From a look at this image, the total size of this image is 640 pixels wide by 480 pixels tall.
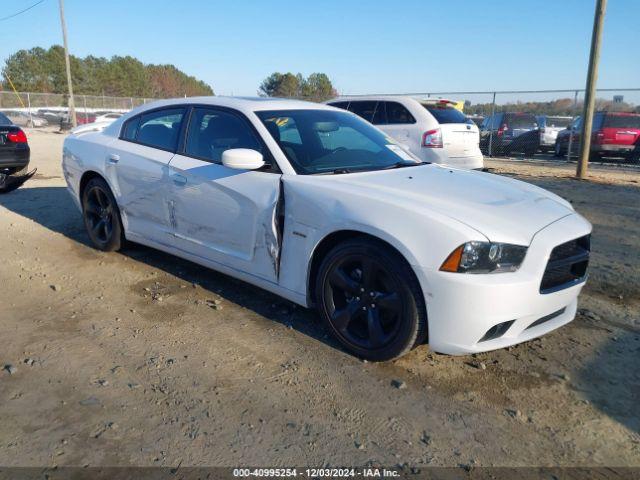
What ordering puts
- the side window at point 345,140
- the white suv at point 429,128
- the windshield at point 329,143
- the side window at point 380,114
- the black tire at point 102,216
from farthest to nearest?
the side window at point 380,114 → the white suv at point 429,128 → the black tire at point 102,216 → the side window at point 345,140 → the windshield at point 329,143

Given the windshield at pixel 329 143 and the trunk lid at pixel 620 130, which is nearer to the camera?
the windshield at pixel 329 143

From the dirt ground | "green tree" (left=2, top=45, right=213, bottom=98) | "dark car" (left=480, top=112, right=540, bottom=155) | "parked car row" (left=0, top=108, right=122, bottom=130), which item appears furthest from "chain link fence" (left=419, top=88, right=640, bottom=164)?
"green tree" (left=2, top=45, right=213, bottom=98)

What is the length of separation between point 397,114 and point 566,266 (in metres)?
7.21

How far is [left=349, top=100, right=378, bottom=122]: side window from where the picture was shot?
10.1 m

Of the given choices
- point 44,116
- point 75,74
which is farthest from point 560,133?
point 75,74

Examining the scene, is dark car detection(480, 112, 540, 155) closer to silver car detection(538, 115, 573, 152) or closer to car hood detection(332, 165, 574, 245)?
silver car detection(538, 115, 573, 152)

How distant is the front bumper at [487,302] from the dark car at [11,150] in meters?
7.67

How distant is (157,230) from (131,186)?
52cm

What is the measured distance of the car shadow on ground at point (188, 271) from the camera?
374 cm

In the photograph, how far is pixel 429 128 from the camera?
30.1ft

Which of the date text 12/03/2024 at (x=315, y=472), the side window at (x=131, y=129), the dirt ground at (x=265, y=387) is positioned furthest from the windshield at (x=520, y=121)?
the date text 12/03/2024 at (x=315, y=472)

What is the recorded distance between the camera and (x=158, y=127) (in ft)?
15.0

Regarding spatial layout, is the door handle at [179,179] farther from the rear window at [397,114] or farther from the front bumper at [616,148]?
the front bumper at [616,148]

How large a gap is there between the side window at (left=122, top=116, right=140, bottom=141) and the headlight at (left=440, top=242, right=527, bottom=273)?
3.39 metres
